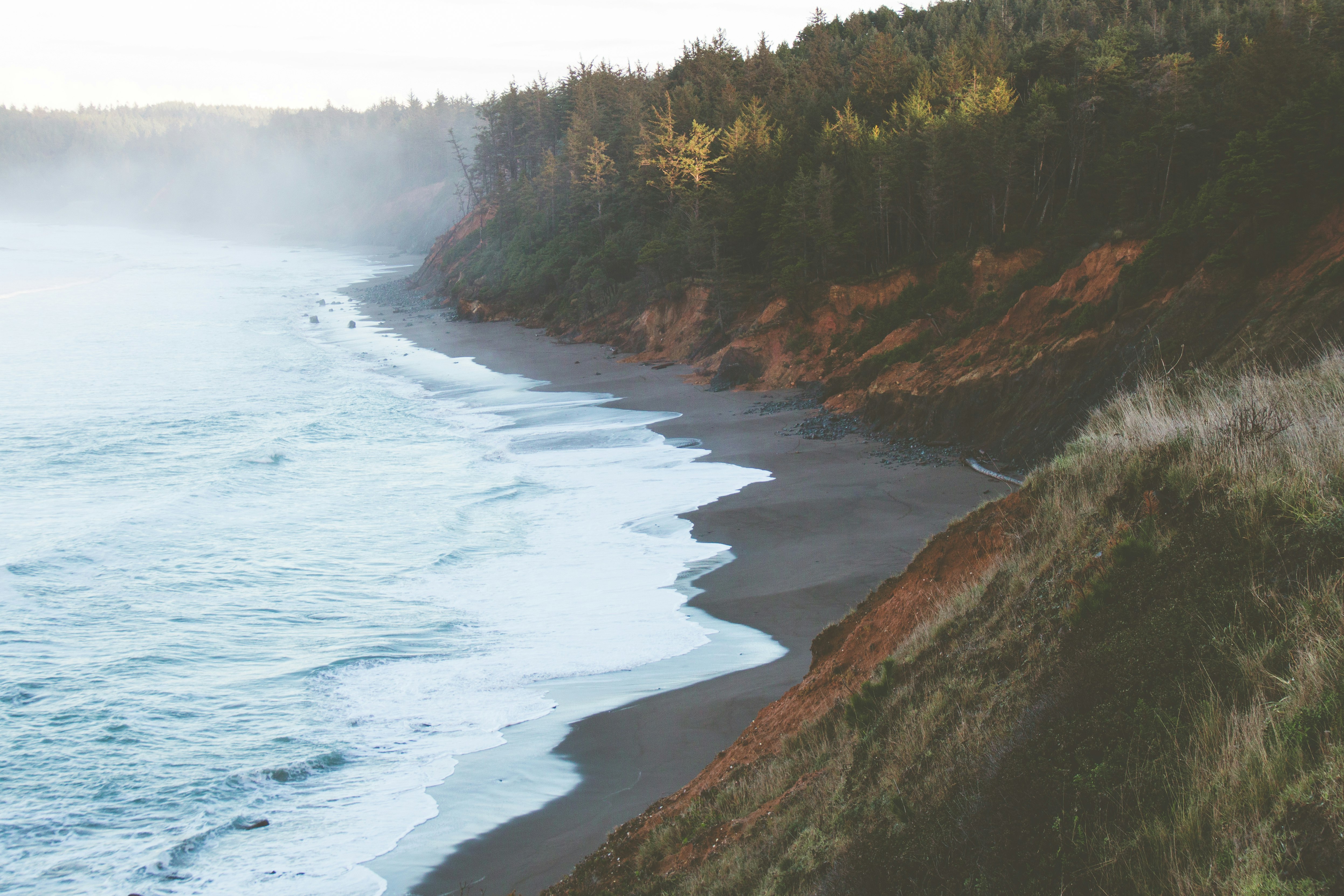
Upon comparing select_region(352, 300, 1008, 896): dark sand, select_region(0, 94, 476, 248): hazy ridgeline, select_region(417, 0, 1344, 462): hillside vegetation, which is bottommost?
select_region(352, 300, 1008, 896): dark sand

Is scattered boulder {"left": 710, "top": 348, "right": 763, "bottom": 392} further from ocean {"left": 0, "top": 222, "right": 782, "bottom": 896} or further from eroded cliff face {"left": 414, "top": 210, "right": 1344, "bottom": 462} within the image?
ocean {"left": 0, "top": 222, "right": 782, "bottom": 896}

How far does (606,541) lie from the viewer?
18172 mm

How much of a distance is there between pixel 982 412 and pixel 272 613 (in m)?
17.8

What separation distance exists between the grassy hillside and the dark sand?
1.71 metres

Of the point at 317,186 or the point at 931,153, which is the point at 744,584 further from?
the point at 317,186

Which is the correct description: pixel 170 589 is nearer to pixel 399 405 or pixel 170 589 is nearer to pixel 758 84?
pixel 399 405

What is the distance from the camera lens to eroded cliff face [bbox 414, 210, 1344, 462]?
17.2 meters

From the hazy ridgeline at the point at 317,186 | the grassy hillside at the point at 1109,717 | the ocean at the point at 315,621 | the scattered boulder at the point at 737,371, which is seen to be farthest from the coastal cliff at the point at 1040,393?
the hazy ridgeline at the point at 317,186

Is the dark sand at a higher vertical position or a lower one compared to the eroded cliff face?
lower

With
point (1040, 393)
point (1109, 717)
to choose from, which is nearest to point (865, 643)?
point (1109, 717)

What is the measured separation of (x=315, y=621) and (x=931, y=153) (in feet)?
91.7

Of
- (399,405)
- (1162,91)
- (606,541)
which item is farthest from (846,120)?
(606,541)

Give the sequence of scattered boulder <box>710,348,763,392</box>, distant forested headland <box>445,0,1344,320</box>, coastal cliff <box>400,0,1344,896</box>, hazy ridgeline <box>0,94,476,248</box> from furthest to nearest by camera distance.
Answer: hazy ridgeline <box>0,94,476,248</box> < scattered boulder <box>710,348,763,392</box> < distant forested headland <box>445,0,1344,320</box> < coastal cliff <box>400,0,1344,896</box>

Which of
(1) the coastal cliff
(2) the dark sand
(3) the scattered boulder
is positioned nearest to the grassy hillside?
(1) the coastal cliff
